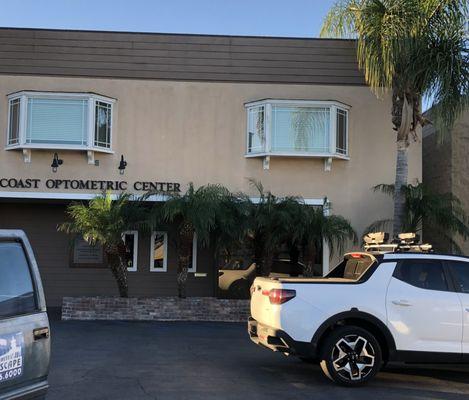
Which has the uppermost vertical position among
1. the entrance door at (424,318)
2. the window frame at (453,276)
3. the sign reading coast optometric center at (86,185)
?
the sign reading coast optometric center at (86,185)

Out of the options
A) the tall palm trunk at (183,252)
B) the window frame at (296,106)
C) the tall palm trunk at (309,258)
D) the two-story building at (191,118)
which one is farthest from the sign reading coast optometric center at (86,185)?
the tall palm trunk at (309,258)

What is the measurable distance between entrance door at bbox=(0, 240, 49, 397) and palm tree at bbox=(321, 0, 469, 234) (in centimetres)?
976

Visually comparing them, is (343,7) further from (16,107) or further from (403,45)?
(16,107)

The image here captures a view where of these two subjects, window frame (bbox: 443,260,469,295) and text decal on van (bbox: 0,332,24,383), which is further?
window frame (bbox: 443,260,469,295)

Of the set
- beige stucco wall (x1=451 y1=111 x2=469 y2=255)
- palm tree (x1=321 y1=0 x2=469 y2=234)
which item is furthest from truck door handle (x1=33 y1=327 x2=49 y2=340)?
beige stucco wall (x1=451 y1=111 x2=469 y2=255)

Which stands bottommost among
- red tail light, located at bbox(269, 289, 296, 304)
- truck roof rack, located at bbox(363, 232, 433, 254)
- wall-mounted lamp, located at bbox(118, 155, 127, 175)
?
red tail light, located at bbox(269, 289, 296, 304)

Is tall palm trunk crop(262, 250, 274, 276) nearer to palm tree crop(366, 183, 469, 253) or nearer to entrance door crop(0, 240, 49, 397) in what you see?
palm tree crop(366, 183, 469, 253)

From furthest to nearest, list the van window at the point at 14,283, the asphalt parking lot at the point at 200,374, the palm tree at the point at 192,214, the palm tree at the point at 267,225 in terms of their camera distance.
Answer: the palm tree at the point at 267,225, the palm tree at the point at 192,214, the asphalt parking lot at the point at 200,374, the van window at the point at 14,283

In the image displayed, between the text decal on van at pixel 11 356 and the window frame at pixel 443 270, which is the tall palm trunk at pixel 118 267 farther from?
the text decal on van at pixel 11 356

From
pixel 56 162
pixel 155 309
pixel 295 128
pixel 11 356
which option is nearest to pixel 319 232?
pixel 295 128

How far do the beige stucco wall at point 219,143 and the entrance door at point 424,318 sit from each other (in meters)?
7.59

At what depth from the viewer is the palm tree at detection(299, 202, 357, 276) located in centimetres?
1327

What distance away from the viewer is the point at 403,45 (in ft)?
40.0

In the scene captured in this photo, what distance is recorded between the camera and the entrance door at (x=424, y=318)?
7.19 meters
